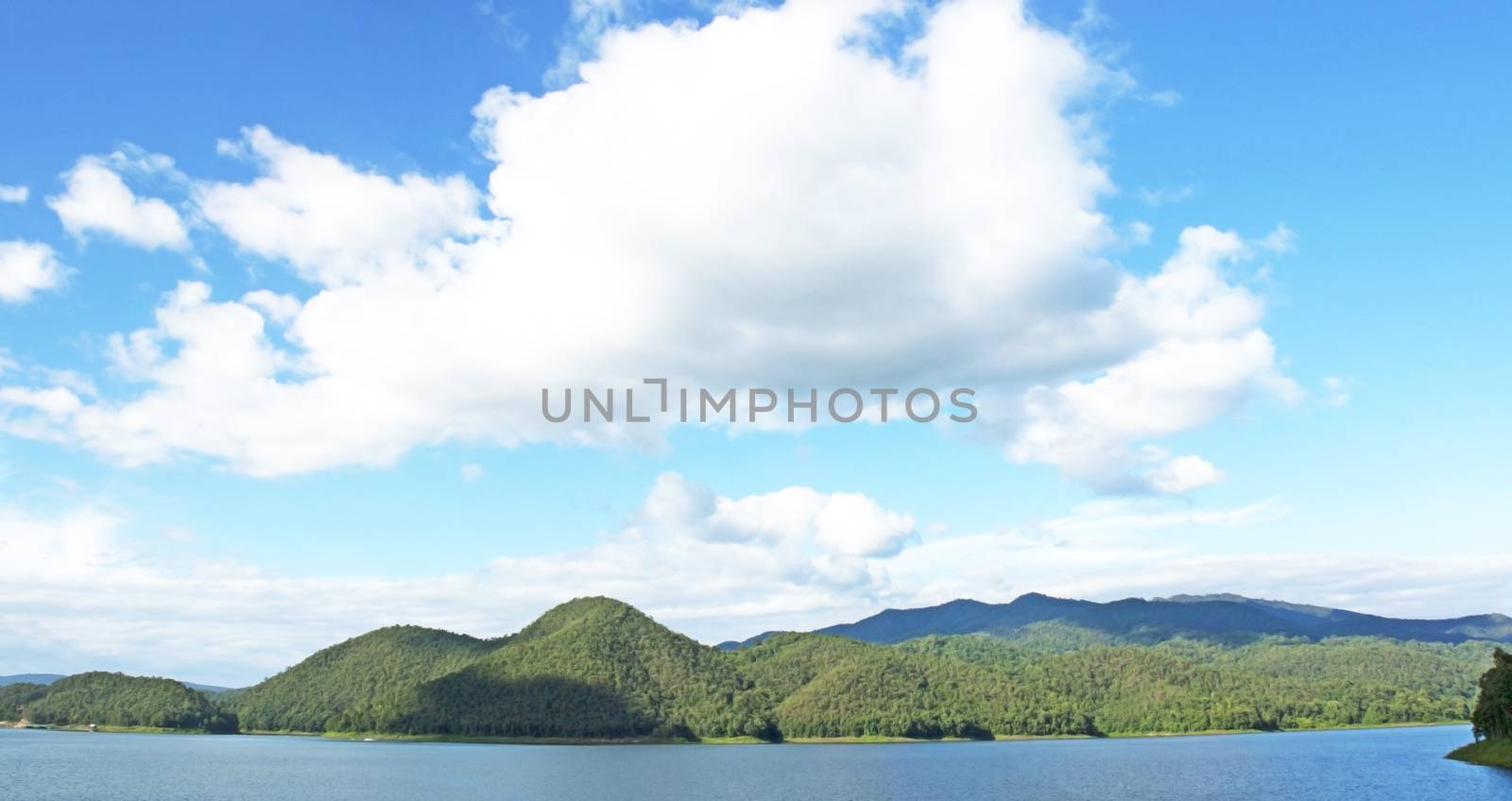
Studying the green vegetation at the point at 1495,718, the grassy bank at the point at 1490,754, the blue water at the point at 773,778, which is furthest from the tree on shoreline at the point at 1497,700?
the blue water at the point at 773,778

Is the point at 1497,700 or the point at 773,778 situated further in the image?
the point at 773,778

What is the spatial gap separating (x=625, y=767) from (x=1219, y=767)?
100.0 m

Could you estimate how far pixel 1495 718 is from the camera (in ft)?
456

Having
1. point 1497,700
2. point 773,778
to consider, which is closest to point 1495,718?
point 1497,700

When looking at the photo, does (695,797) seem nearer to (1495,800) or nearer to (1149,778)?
(1149,778)

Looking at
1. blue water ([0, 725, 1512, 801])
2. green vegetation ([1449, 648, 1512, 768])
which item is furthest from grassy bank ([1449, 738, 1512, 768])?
blue water ([0, 725, 1512, 801])

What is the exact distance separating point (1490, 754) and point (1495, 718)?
7.47 metres

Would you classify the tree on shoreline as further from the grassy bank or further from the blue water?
the blue water

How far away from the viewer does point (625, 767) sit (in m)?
180

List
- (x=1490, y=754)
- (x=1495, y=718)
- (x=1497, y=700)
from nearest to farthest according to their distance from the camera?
(x=1497, y=700), (x=1495, y=718), (x=1490, y=754)

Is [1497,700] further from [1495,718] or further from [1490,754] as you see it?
[1490,754]

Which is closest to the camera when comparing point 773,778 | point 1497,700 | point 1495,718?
point 1497,700

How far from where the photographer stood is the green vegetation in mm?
127812

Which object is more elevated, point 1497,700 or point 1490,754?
point 1497,700
